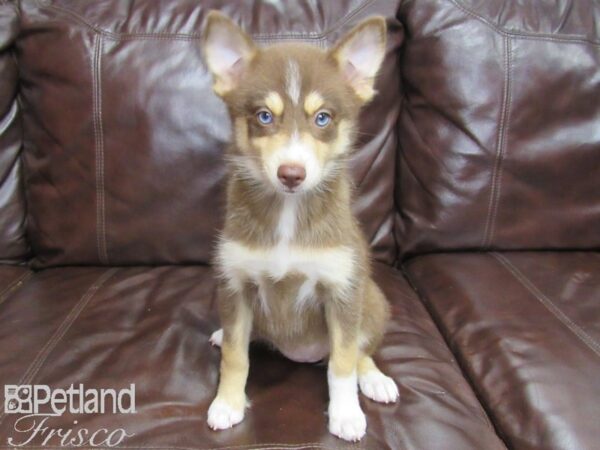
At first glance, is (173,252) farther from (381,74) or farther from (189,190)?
(381,74)

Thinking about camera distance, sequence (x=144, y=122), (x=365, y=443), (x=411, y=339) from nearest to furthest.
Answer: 1. (x=365, y=443)
2. (x=411, y=339)
3. (x=144, y=122)

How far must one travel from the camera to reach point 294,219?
1.64 meters

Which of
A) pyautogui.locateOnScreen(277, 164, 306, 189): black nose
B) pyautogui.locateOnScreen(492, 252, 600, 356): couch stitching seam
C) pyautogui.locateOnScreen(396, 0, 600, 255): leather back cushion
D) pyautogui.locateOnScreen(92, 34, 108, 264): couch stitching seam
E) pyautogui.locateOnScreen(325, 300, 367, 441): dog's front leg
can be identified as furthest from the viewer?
pyautogui.locateOnScreen(396, 0, 600, 255): leather back cushion

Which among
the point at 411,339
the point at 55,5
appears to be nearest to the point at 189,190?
the point at 55,5

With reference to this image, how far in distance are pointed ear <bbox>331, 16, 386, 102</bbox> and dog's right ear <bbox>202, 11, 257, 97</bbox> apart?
0.26m

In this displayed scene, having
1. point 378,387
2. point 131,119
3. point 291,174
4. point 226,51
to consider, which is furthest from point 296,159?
point 131,119

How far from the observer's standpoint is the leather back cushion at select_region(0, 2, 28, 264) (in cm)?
232

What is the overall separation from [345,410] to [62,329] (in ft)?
3.29

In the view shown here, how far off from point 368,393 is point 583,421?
58cm

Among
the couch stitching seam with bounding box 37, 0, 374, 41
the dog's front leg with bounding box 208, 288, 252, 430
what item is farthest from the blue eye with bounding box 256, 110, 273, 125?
the couch stitching seam with bounding box 37, 0, 374, 41

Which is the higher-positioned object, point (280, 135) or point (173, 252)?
point (280, 135)

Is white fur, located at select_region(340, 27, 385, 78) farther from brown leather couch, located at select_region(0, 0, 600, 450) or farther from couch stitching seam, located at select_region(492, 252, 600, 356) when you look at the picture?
couch stitching seam, located at select_region(492, 252, 600, 356)

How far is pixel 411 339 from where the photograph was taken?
193 centimetres

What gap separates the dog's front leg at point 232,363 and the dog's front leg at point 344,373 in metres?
0.25
